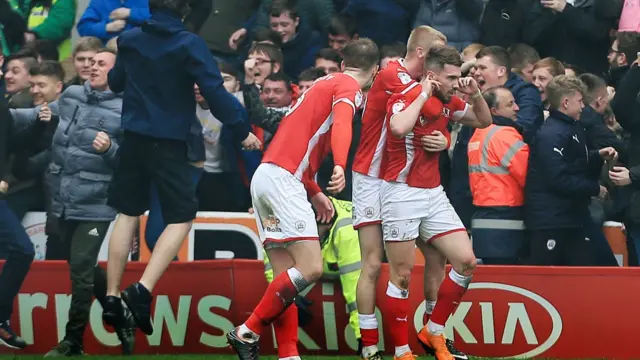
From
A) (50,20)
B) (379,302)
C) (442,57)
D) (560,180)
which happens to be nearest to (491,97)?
(560,180)

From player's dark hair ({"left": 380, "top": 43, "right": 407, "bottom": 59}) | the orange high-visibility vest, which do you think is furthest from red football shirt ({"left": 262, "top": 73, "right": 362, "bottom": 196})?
player's dark hair ({"left": 380, "top": 43, "right": 407, "bottom": 59})

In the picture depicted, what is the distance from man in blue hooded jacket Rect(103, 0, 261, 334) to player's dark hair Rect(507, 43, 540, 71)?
3654 millimetres

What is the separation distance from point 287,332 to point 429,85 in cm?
185

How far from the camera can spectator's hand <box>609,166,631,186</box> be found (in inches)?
411

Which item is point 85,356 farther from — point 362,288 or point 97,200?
point 362,288

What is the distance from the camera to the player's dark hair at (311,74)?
38.7ft

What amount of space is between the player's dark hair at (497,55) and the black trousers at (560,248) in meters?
1.69

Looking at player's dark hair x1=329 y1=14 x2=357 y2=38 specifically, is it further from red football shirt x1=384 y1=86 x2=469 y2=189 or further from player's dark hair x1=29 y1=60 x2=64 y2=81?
red football shirt x1=384 y1=86 x2=469 y2=189

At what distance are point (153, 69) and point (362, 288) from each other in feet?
7.23

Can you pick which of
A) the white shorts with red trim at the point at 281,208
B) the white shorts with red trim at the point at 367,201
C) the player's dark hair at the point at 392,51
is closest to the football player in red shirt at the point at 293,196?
the white shorts with red trim at the point at 281,208

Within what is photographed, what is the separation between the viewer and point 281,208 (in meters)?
8.22

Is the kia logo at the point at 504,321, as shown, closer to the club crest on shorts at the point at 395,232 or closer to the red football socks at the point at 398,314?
the red football socks at the point at 398,314

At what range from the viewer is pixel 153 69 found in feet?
30.7

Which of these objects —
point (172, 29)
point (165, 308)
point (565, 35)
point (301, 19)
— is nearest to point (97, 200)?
point (165, 308)
